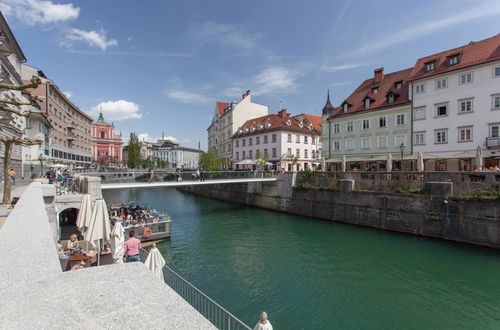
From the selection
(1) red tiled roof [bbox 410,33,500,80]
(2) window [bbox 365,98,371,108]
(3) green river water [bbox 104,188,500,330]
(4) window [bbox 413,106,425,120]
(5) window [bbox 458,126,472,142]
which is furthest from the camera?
(2) window [bbox 365,98,371,108]

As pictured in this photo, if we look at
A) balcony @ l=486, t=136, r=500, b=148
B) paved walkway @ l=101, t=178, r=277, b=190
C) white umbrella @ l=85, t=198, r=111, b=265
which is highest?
balcony @ l=486, t=136, r=500, b=148

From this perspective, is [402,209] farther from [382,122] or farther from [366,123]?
[366,123]

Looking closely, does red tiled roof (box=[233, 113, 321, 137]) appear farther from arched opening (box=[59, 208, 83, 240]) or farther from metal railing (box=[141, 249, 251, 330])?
metal railing (box=[141, 249, 251, 330])

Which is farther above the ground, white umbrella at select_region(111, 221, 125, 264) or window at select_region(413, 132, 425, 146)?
window at select_region(413, 132, 425, 146)

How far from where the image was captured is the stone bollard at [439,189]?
21.9 metres

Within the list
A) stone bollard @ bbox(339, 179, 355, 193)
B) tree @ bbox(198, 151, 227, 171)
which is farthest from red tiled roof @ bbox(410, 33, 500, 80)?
tree @ bbox(198, 151, 227, 171)

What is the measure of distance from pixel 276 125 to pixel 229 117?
18.0 m

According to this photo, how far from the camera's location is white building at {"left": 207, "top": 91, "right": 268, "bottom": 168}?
67481mm

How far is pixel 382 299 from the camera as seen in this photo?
1238 cm

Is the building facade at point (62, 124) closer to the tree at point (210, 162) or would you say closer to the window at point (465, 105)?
the tree at point (210, 162)

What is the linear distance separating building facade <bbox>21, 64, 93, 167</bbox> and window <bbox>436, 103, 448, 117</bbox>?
5069 centimetres

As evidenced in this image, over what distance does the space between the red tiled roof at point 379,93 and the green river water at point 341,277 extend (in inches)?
771

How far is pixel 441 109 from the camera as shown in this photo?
3138 cm

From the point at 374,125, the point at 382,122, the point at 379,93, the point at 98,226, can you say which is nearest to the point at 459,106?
the point at 382,122
